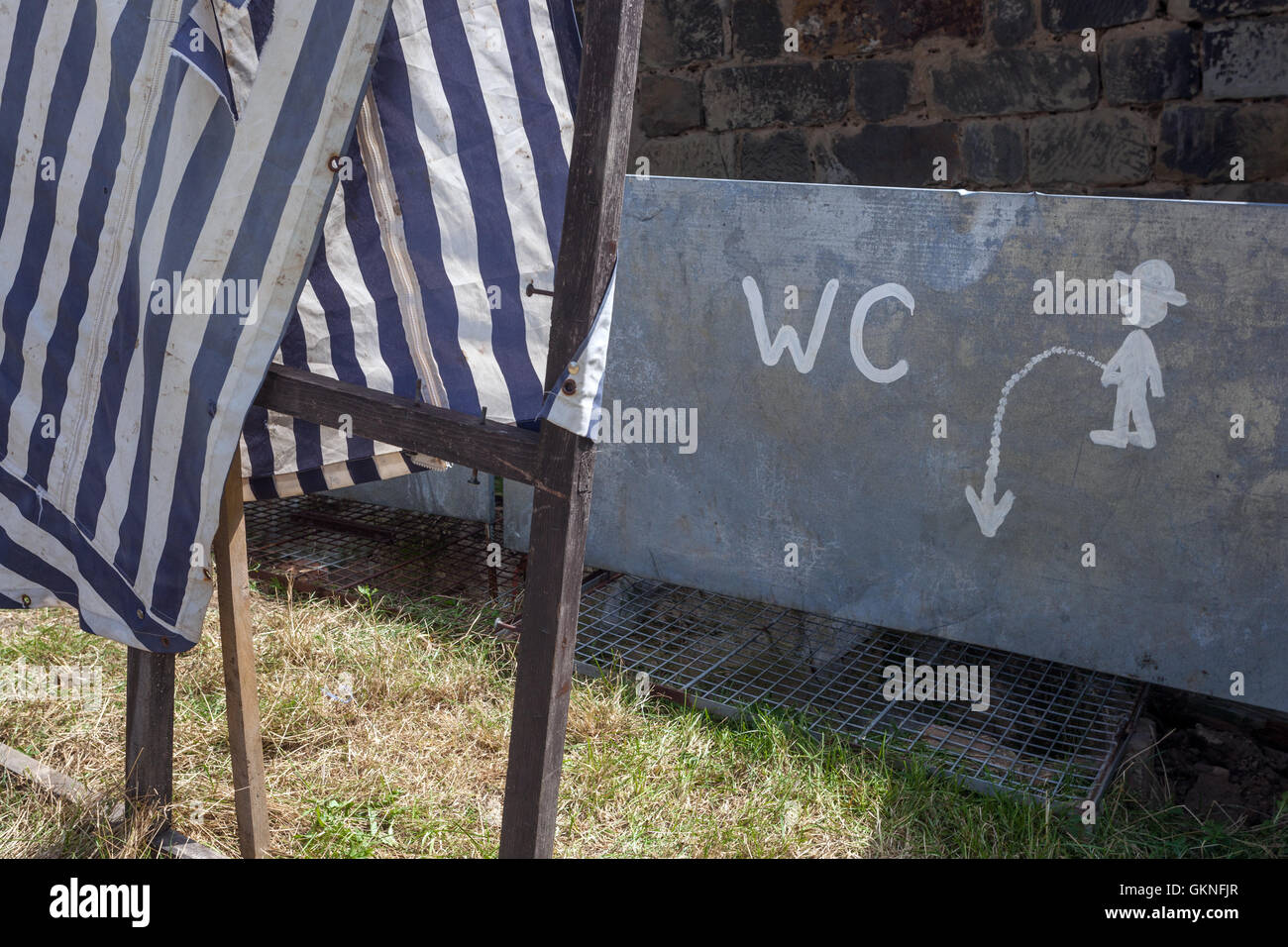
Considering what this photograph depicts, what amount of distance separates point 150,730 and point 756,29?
4.03m

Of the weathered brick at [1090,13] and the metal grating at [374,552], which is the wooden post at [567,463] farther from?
the weathered brick at [1090,13]

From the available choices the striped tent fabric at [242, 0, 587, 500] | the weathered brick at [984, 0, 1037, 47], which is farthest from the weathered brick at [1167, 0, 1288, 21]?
the striped tent fabric at [242, 0, 587, 500]

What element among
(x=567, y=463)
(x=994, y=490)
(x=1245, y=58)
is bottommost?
(x=994, y=490)

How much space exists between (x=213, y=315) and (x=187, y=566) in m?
0.49

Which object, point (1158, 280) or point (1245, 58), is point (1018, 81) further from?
point (1158, 280)

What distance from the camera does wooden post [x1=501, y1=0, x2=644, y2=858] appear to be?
1.57 metres

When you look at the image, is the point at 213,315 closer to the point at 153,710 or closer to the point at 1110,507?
the point at 153,710

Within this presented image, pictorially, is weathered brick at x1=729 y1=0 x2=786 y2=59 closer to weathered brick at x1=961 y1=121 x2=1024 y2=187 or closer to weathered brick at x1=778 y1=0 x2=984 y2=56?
weathered brick at x1=778 y1=0 x2=984 y2=56

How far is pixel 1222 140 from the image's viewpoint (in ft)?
13.1

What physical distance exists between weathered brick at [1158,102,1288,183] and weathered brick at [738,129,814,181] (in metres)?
1.55

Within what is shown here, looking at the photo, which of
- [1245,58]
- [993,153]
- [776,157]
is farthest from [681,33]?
[1245,58]

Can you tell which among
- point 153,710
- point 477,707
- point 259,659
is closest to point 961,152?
point 477,707

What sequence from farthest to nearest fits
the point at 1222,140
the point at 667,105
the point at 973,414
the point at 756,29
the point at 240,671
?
1. the point at 667,105
2. the point at 756,29
3. the point at 1222,140
4. the point at 973,414
5. the point at 240,671

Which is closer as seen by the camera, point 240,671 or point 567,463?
point 567,463
